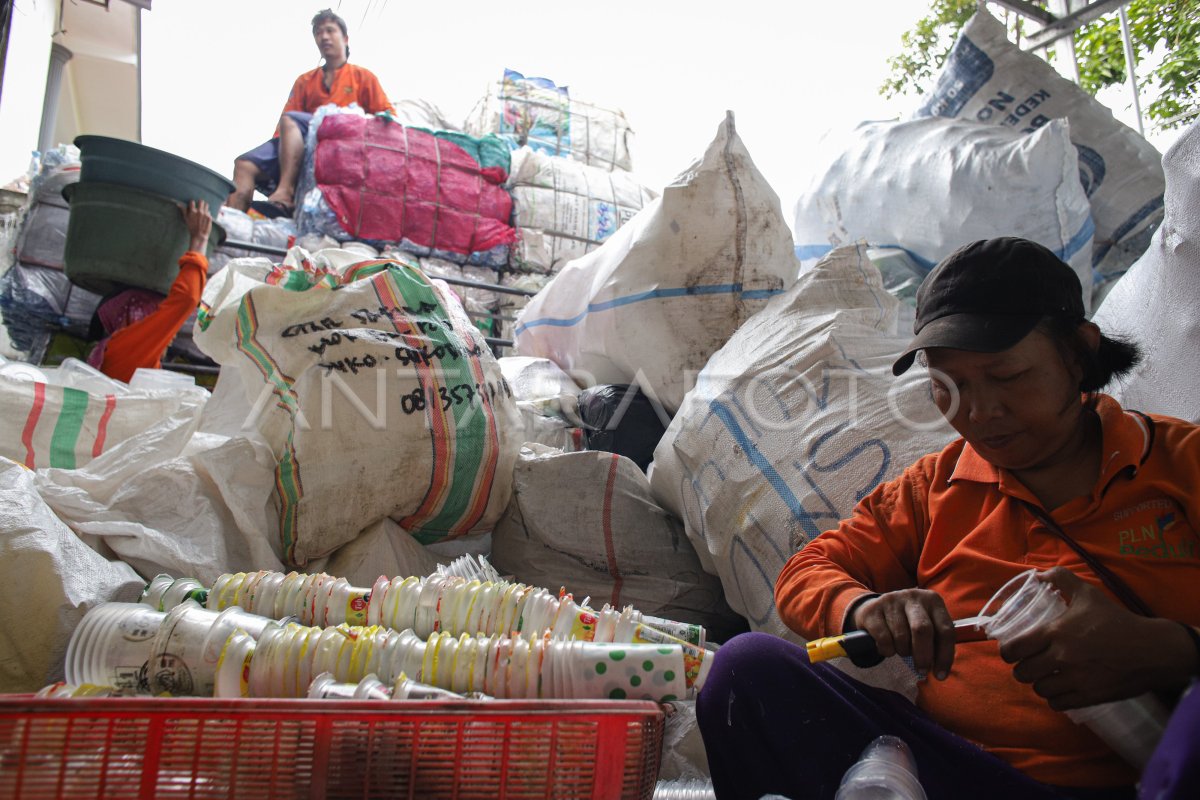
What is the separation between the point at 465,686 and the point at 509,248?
3.07m

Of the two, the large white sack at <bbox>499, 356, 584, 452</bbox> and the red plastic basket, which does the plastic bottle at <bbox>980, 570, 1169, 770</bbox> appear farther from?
the large white sack at <bbox>499, 356, 584, 452</bbox>

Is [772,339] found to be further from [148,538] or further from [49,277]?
[49,277]

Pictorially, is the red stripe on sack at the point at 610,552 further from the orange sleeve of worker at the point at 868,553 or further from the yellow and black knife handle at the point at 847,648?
the yellow and black knife handle at the point at 847,648

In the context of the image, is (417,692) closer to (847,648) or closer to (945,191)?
(847,648)

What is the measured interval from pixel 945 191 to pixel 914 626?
4.88ft

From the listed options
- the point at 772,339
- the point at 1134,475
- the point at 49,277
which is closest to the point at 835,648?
the point at 1134,475

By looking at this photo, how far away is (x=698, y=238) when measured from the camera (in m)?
1.87

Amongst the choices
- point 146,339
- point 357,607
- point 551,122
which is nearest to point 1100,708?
point 357,607

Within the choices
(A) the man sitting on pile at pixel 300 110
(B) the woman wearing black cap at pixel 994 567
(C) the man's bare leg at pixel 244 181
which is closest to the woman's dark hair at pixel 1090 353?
(B) the woman wearing black cap at pixel 994 567

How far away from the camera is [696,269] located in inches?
73.7

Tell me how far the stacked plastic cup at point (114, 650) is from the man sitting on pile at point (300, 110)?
3.09 metres

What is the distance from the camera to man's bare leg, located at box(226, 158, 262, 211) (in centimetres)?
383

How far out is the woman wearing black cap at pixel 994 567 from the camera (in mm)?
816

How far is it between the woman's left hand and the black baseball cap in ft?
0.99
